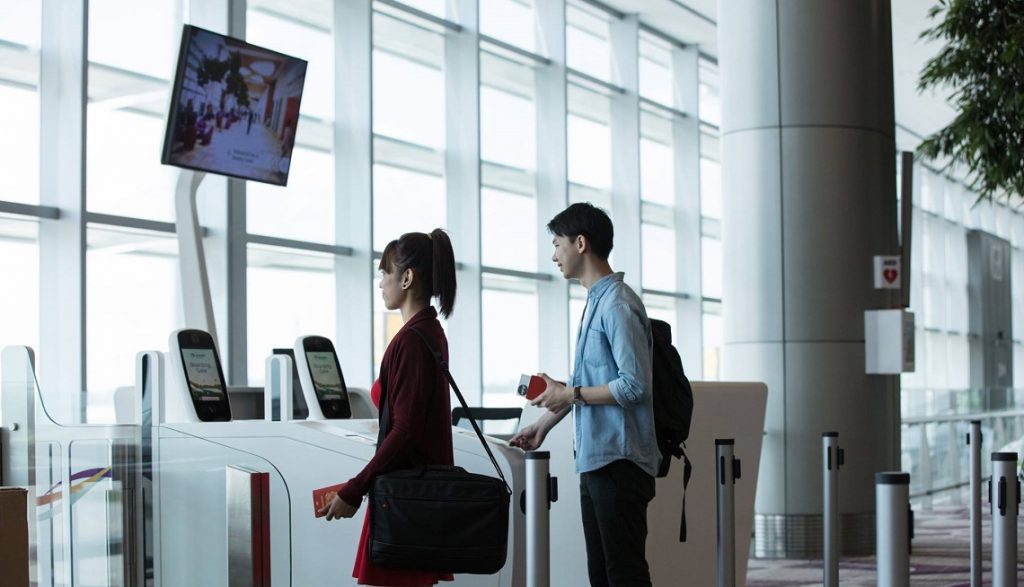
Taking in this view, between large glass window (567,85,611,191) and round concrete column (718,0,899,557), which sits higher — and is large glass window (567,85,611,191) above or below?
above

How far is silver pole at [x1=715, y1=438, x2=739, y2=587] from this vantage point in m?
3.65

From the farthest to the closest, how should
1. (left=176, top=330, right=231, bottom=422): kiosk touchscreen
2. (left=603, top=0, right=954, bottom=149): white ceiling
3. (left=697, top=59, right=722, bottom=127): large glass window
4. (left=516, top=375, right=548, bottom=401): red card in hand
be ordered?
(left=697, top=59, right=722, bottom=127): large glass window, (left=603, top=0, right=954, bottom=149): white ceiling, (left=176, top=330, right=231, bottom=422): kiosk touchscreen, (left=516, top=375, right=548, bottom=401): red card in hand

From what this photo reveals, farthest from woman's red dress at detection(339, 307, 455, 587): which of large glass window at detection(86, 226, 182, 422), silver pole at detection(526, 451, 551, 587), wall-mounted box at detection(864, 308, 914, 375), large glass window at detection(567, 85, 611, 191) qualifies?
large glass window at detection(567, 85, 611, 191)

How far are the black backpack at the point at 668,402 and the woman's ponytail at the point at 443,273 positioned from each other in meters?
0.63

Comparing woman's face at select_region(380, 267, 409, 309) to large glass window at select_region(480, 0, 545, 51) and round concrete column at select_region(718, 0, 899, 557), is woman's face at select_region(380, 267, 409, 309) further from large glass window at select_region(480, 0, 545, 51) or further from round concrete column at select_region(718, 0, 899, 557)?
large glass window at select_region(480, 0, 545, 51)

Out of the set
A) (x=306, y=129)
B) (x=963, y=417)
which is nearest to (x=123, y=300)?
(x=306, y=129)

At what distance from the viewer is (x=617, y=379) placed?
9.39ft

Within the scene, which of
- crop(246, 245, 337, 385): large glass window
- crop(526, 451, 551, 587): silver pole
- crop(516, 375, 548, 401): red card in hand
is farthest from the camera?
crop(246, 245, 337, 385): large glass window

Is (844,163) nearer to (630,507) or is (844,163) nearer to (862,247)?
(862,247)

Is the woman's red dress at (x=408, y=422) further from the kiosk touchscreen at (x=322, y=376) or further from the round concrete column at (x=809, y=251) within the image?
the round concrete column at (x=809, y=251)

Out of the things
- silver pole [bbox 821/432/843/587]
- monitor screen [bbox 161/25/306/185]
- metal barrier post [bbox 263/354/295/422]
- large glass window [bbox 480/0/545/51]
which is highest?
large glass window [bbox 480/0/545/51]

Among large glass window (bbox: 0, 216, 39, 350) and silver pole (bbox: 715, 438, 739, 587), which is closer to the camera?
silver pole (bbox: 715, 438, 739, 587)

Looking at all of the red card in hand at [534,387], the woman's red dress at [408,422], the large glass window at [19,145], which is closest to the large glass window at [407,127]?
the large glass window at [19,145]

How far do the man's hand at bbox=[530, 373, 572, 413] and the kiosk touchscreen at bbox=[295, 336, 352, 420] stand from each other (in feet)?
4.97
